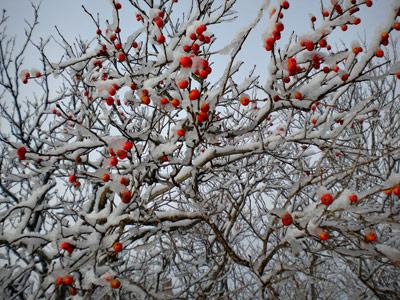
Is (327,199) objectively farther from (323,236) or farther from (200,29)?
(200,29)

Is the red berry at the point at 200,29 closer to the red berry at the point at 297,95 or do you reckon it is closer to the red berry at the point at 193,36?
the red berry at the point at 193,36

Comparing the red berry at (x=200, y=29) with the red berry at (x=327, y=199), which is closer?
the red berry at (x=327, y=199)

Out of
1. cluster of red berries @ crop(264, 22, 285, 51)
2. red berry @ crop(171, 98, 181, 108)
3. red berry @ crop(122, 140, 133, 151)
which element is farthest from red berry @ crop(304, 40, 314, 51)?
red berry @ crop(122, 140, 133, 151)

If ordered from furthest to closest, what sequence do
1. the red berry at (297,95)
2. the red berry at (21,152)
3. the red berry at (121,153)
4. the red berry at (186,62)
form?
the red berry at (21,152), the red berry at (297,95), the red berry at (121,153), the red berry at (186,62)

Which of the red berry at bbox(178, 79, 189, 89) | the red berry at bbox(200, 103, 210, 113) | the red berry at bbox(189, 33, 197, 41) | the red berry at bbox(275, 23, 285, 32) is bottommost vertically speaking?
the red berry at bbox(200, 103, 210, 113)

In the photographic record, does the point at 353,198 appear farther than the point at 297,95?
No

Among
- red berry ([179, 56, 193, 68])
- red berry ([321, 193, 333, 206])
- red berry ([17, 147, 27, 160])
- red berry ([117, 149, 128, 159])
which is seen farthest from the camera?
red berry ([17, 147, 27, 160])

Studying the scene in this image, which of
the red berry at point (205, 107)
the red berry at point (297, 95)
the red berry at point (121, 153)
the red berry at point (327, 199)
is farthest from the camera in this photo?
the red berry at point (297, 95)

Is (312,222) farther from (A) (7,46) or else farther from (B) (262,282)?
(A) (7,46)

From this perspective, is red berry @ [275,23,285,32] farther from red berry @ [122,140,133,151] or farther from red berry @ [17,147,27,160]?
red berry @ [17,147,27,160]

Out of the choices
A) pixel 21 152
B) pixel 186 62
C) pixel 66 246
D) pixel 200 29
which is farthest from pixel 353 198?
pixel 21 152

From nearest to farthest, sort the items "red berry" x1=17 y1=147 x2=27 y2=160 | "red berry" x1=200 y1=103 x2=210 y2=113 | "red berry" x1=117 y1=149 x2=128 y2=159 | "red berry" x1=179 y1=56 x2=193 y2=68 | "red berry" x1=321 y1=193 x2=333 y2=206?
"red berry" x1=179 y1=56 x2=193 y2=68 < "red berry" x1=321 y1=193 x2=333 y2=206 < "red berry" x1=200 y1=103 x2=210 y2=113 < "red berry" x1=117 y1=149 x2=128 y2=159 < "red berry" x1=17 y1=147 x2=27 y2=160

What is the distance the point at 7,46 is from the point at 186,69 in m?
5.39

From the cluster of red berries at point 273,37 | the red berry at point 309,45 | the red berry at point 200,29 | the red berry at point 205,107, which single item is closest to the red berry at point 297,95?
the red berry at point 309,45
